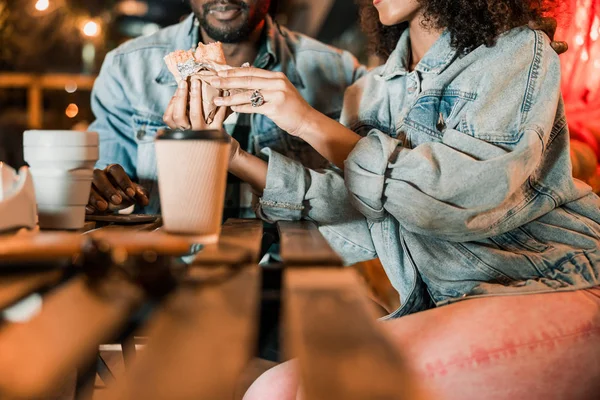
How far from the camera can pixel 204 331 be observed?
0.62 metres

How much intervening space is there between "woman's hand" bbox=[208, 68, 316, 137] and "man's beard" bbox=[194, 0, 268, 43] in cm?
72

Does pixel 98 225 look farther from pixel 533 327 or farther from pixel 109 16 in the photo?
pixel 109 16

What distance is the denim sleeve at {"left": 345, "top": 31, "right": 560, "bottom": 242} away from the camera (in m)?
1.27

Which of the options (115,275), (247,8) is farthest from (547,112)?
(247,8)

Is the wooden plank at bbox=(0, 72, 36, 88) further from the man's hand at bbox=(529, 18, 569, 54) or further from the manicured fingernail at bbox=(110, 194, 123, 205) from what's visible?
the man's hand at bbox=(529, 18, 569, 54)

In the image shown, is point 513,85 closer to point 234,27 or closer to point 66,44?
point 234,27

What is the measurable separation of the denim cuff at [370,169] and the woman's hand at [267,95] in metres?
0.16

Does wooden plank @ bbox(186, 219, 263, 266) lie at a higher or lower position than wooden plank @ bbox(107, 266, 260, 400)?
lower

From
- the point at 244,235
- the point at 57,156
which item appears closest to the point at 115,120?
the point at 57,156

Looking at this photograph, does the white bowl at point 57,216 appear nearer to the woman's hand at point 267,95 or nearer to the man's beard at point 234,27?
the woman's hand at point 267,95

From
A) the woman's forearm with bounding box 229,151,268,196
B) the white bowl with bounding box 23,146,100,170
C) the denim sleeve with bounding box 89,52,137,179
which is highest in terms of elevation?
the white bowl with bounding box 23,146,100,170

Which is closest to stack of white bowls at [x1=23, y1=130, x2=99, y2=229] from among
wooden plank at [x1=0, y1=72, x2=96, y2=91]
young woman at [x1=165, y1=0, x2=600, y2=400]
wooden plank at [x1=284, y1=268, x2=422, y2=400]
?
young woman at [x1=165, y1=0, x2=600, y2=400]

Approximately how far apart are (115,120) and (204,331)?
Result: 5.53 ft

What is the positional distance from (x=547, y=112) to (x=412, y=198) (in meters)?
0.34
